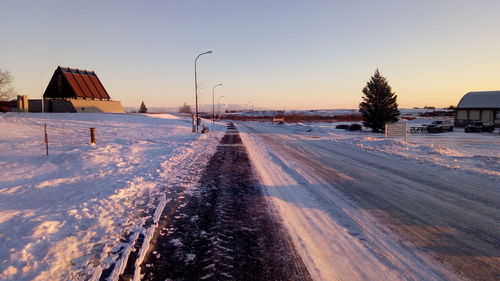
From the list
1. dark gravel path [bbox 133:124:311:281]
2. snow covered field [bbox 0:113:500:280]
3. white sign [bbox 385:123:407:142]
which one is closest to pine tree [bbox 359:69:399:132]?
white sign [bbox 385:123:407:142]

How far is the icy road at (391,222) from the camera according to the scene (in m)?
3.73

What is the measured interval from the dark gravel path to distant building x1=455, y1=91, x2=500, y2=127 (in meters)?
48.2

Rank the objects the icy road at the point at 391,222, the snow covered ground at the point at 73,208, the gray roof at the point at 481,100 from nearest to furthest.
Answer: the icy road at the point at 391,222
the snow covered ground at the point at 73,208
the gray roof at the point at 481,100

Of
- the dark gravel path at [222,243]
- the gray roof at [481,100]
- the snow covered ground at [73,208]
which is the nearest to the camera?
the dark gravel path at [222,243]

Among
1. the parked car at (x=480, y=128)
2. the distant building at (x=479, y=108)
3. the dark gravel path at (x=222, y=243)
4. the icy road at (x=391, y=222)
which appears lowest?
the dark gravel path at (x=222, y=243)

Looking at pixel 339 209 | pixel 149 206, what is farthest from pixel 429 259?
pixel 149 206

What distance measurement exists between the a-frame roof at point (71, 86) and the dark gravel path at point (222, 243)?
49.0 m

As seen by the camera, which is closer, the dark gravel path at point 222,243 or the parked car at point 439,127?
the dark gravel path at point 222,243

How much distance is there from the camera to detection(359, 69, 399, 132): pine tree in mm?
34500

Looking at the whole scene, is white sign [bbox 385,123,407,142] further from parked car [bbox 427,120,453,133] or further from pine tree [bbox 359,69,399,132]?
parked car [bbox 427,120,453,133]

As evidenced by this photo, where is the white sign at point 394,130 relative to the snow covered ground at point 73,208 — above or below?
above

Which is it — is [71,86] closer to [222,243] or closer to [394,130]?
[394,130]

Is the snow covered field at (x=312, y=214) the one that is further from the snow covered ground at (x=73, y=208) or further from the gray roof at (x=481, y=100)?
the gray roof at (x=481, y=100)

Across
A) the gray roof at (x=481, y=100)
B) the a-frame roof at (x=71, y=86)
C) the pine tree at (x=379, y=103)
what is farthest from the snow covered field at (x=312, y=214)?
the a-frame roof at (x=71, y=86)
